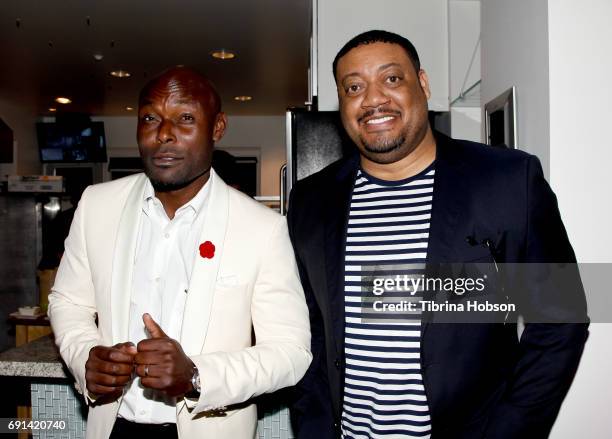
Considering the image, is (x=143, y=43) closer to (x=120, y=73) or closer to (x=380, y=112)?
(x=120, y=73)

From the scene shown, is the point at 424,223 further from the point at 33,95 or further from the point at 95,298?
the point at 33,95

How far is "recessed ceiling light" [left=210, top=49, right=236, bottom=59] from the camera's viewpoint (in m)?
5.55

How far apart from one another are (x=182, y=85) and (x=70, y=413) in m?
1.29

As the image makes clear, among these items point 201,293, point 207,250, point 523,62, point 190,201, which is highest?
point 523,62

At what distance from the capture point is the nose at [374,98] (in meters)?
1.53

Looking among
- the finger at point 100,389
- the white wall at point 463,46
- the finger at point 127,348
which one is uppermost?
the white wall at point 463,46

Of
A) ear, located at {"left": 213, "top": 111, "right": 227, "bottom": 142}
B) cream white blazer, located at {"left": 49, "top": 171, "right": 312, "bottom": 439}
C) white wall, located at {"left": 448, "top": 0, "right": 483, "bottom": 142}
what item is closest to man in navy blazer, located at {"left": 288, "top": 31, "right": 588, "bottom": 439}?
cream white blazer, located at {"left": 49, "top": 171, "right": 312, "bottom": 439}

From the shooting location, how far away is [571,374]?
136 centimetres

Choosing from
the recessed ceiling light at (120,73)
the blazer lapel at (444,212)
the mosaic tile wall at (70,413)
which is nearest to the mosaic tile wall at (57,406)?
the mosaic tile wall at (70,413)

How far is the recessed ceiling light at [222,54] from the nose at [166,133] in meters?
4.34

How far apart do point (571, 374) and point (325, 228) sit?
2.46ft

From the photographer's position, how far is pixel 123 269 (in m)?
1.42

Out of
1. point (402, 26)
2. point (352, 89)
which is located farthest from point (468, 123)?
point (352, 89)

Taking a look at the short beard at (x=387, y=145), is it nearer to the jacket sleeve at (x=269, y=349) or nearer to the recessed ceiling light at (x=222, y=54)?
the jacket sleeve at (x=269, y=349)
